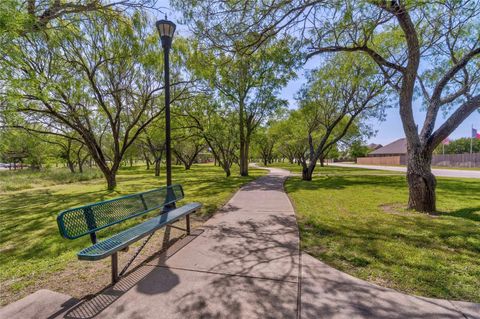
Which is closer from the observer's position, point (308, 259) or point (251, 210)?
point (308, 259)

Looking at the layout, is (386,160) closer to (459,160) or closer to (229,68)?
(459,160)

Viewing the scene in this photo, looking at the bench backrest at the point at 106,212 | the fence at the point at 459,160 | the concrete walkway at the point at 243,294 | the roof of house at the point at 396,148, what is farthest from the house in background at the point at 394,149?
the bench backrest at the point at 106,212

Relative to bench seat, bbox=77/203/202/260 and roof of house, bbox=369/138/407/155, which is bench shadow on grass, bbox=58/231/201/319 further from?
roof of house, bbox=369/138/407/155

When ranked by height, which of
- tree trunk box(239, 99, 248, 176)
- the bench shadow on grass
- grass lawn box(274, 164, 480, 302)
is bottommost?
the bench shadow on grass

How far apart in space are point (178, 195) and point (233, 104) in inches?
533

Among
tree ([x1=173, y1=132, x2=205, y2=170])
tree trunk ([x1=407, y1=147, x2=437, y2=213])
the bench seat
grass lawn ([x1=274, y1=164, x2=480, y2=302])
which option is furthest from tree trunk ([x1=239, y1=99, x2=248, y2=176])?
the bench seat

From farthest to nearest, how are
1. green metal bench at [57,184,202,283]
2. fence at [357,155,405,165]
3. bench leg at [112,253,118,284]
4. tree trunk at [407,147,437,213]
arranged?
fence at [357,155,405,165] < tree trunk at [407,147,437,213] < bench leg at [112,253,118,284] < green metal bench at [57,184,202,283]

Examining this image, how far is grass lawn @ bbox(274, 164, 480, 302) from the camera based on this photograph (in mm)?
2838

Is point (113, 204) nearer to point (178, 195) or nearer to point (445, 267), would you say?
point (178, 195)

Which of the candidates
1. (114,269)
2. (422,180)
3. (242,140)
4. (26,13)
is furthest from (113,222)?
(242,140)

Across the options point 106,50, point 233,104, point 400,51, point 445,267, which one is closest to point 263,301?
point 445,267

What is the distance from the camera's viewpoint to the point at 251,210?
6758 mm

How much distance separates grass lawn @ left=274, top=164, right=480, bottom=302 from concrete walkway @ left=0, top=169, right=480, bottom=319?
315 millimetres

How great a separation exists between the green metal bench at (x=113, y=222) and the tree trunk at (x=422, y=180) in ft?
20.0
